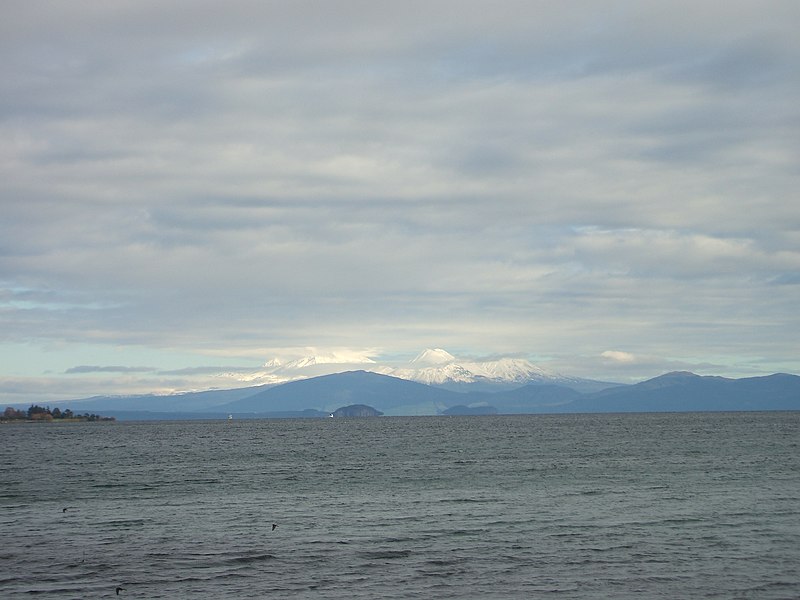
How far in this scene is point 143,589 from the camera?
115ft

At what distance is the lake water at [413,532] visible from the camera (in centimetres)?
3525

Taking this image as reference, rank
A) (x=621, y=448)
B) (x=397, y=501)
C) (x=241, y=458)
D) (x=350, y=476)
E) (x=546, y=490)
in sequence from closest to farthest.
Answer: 1. (x=397, y=501)
2. (x=546, y=490)
3. (x=350, y=476)
4. (x=241, y=458)
5. (x=621, y=448)

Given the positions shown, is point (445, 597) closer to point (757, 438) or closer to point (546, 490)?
point (546, 490)

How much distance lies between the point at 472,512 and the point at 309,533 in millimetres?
11013

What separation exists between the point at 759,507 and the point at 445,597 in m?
28.4

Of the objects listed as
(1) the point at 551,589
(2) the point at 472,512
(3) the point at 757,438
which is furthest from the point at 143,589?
(3) the point at 757,438

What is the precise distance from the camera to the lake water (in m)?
35.2

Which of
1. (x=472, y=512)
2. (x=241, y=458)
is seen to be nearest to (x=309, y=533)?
(x=472, y=512)

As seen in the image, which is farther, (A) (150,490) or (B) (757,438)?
(B) (757,438)

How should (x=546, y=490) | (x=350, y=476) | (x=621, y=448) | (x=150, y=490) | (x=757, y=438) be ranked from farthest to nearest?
(x=757, y=438)
(x=621, y=448)
(x=350, y=476)
(x=150, y=490)
(x=546, y=490)

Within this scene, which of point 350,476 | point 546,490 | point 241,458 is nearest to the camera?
point 546,490

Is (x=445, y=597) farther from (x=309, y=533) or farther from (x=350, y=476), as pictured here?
(x=350, y=476)

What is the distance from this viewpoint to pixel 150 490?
70375 millimetres

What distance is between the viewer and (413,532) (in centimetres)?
4628
